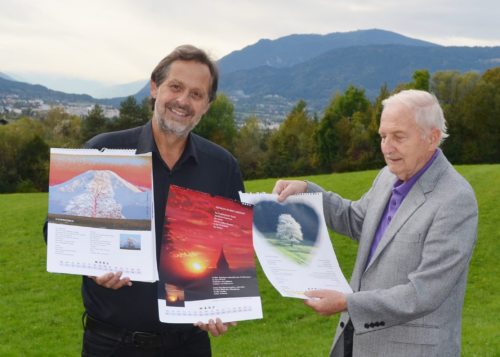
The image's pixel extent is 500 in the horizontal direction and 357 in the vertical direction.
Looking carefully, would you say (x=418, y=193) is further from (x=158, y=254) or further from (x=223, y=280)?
(x=158, y=254)

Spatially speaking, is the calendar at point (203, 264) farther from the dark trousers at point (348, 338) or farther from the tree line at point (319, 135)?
the tree line at point (319, 135)

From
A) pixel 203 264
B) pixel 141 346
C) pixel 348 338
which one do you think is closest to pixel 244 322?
pixel 141 346

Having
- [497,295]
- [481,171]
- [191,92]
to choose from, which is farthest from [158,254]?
[481,171]

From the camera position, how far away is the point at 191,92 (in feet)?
11.8

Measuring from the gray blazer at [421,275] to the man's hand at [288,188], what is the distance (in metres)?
0.60

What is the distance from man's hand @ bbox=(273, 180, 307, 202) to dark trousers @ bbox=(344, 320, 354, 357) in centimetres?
87

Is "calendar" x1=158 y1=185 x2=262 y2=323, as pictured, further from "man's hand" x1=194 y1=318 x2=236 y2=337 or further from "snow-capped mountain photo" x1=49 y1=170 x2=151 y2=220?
"snow-capped mountain photo" x1=49 y1=170 x2=151 y2=220

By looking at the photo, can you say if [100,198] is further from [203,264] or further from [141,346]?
[141,346]

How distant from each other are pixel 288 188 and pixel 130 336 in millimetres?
1343

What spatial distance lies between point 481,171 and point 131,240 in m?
23.9

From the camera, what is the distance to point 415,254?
3.14 meters

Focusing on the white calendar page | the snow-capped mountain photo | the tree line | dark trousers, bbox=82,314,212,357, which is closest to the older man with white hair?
the white calendar page

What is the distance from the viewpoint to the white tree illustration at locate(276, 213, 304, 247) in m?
3.65

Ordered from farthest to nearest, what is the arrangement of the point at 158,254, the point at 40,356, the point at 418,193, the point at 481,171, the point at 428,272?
the point at 481,171 → the point at 40,356 → the point at 158,254 → the point at 418,193 → the point at 428,272
